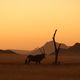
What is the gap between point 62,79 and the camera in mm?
22609

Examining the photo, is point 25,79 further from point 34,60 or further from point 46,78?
point 34,60

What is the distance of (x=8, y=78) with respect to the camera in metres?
22.2

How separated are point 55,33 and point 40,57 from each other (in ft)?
9.45

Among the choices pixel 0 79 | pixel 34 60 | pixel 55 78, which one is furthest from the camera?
pixel 34 60

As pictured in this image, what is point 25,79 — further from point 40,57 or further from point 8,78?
point 40,57

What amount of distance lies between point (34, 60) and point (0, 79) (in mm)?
19570

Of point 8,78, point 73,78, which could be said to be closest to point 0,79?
point 8,78

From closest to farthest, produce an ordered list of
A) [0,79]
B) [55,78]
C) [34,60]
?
[0,79], [55,78], [34,60]

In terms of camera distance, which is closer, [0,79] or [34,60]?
[0,79]

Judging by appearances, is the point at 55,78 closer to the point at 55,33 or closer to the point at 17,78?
the point at 17,78

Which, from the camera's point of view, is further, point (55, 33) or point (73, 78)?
point (55, 33)

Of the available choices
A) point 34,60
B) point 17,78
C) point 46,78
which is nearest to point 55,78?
point 46,78

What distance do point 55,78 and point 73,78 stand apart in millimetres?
1017

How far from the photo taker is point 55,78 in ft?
76.0
